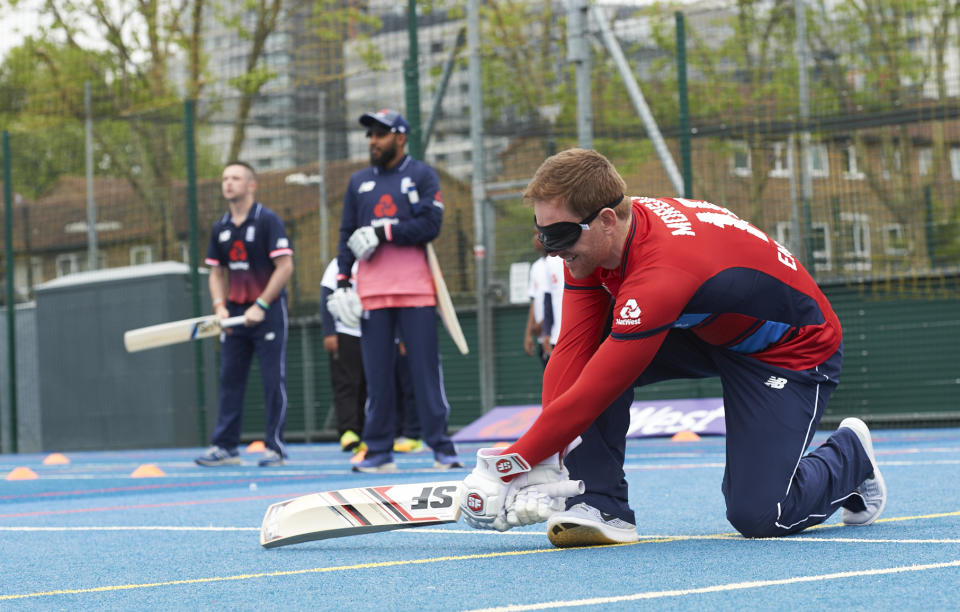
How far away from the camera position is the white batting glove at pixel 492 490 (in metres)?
3.74

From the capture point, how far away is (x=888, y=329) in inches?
453

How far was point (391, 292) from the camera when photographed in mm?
7938

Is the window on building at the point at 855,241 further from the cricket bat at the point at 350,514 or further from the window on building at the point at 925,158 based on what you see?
the cricket bat at the point at 350,514

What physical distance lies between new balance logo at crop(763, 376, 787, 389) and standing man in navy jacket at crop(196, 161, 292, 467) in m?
5.57

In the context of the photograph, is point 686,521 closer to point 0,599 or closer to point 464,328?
point 0,599

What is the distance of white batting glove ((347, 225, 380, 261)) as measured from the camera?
7.87m

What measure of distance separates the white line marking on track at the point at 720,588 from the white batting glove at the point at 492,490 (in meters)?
0.77

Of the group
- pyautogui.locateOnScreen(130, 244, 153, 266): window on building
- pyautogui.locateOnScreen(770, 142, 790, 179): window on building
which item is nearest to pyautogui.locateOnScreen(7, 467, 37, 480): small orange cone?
pyautogui.locateOnScreen(130, 244, 153, 266): window on building

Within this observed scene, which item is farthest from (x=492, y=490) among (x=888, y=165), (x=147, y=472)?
(x=888, y=165)

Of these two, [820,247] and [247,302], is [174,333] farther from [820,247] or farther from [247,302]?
[820,247]

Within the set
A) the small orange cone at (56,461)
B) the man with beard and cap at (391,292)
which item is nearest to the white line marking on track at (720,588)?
the man with beard and cap at (391,292)

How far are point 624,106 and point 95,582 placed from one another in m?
9.34

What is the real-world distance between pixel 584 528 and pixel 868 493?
0.99 meters

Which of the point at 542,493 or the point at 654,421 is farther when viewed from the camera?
the point at 654,421
